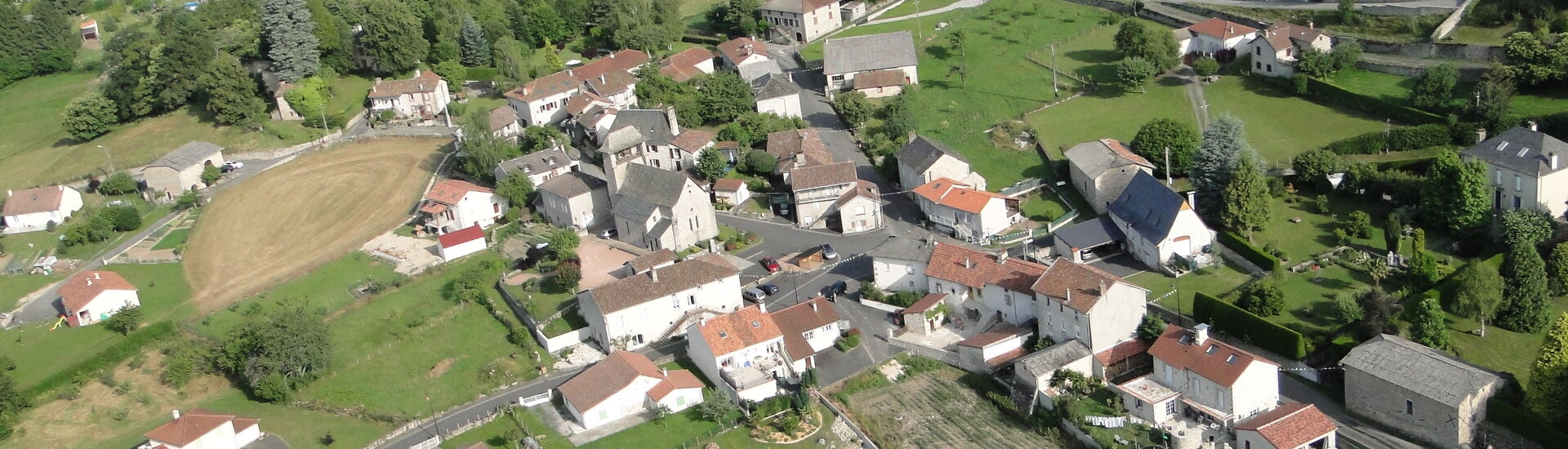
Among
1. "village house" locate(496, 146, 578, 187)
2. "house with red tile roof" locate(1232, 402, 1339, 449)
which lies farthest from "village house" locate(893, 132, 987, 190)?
"house with red tile roof" locate(1232, 402, 1339, 449)

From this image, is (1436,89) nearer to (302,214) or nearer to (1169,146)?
(1169,146)

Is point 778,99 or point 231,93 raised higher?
point 231,93

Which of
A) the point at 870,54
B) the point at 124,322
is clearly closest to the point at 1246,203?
the point at 870,54

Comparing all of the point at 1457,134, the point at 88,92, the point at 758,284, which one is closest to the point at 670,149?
the point at 758,284

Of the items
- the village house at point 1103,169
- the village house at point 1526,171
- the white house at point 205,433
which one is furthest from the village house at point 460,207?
the village house at point 1526,171

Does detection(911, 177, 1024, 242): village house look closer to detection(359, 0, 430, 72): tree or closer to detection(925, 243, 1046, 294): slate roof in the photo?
detection(925, 243, 1046, 294): slate roof
